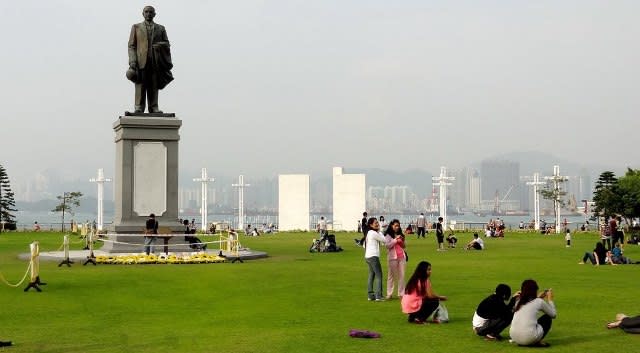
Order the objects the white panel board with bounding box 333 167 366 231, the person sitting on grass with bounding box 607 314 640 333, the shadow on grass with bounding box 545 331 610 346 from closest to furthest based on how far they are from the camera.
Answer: the shadow on grass with bounding box 545 331 610 346 < the person sitting on grass with bounding box 607 314 640 333 < the white panel board with bounding box 333 167 366 231

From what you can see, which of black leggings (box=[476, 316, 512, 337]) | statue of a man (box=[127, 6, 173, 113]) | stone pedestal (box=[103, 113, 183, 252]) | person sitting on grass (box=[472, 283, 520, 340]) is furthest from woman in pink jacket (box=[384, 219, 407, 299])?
statue of a man (box=[127, 6, 173, 113])

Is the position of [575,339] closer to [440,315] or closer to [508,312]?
[508,312]

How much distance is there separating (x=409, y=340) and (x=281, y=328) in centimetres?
212

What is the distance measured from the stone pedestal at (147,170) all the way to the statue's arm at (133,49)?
2.11 metres

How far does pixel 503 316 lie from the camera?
1199 centimetres

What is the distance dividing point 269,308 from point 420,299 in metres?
3.13

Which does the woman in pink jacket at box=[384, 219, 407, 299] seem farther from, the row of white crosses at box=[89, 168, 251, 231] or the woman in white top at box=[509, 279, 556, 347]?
the row of white crosses at box=[89, 168, 251, 231]

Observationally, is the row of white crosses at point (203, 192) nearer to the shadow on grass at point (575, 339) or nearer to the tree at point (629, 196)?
the tree at point (629, 196)

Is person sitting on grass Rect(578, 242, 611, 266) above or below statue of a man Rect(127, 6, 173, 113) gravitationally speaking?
below

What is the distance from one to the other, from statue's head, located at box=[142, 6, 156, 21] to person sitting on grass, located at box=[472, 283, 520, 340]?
22260 mm

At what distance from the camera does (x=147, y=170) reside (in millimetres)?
29828

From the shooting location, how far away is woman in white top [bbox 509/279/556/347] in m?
11.2

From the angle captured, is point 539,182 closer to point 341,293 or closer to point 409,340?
point 341,293

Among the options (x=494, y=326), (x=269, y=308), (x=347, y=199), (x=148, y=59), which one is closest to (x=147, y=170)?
(x=148, y=59)
